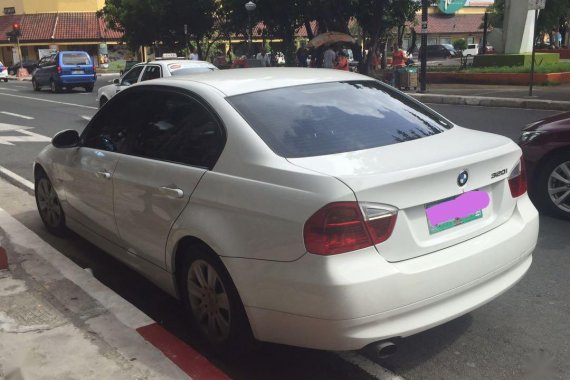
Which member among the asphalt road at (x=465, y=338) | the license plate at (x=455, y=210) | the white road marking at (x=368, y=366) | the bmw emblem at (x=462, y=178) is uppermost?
the bmw emblem at (x=462, y=178)

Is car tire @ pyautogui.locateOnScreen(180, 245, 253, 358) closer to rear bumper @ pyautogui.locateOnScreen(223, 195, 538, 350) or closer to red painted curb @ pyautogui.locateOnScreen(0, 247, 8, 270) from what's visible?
rear bumper @ pyautogui.locateOnScreen(223, 195, 538, 350)

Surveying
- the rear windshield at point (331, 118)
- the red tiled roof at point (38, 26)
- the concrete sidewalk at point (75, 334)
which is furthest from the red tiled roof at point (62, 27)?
the rear windshield at point (331, 118)

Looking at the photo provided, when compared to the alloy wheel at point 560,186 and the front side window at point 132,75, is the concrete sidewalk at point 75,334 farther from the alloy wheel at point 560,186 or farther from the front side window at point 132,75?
the front side window at point 132,75

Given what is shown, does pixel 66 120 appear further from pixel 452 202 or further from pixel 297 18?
pixel 297 18

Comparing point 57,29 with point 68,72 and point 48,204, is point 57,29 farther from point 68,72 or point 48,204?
point 48,204

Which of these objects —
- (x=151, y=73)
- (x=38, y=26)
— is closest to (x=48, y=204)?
(x=151, y=73)

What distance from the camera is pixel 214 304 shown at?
332cm

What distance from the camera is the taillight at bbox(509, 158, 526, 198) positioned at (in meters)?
3.45

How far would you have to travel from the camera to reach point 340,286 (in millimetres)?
2668

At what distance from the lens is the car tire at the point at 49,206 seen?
17.5ft

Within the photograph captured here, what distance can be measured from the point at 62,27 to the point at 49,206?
52.4 meters

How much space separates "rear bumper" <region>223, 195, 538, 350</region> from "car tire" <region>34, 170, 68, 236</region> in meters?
2.86

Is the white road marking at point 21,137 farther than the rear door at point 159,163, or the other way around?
Result: the white road marking at point 21,137

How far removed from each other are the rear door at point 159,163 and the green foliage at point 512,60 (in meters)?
21.0
